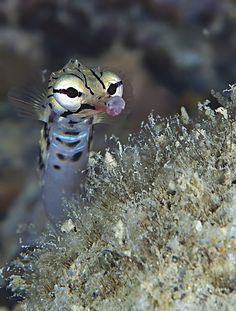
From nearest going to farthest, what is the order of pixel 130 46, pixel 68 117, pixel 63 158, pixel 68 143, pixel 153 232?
pixel 153 232
pixel 68 117
pixel 68 143
pixel 63 158
pixel 130 46

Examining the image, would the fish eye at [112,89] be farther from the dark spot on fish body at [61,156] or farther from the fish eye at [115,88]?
A: the dark spot on fish body at [61,156]

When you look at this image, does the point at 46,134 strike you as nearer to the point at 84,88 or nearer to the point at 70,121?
the point at 70,121

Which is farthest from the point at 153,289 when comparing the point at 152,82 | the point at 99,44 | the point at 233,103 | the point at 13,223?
the point at 99,44

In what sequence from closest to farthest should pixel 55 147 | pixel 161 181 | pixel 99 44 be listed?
pixel 161 181, pixel 55 147, pixel 99 44

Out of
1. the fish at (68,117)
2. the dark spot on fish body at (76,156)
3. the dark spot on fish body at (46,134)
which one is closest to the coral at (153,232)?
the fish at (68,117)

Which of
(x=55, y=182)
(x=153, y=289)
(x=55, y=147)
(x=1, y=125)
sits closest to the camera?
(x=153, y=289)

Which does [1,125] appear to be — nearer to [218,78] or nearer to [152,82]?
[152,82]

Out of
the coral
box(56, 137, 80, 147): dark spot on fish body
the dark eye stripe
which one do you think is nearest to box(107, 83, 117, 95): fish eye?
the dark eye stripe

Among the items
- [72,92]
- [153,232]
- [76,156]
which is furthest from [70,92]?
[153,232]
